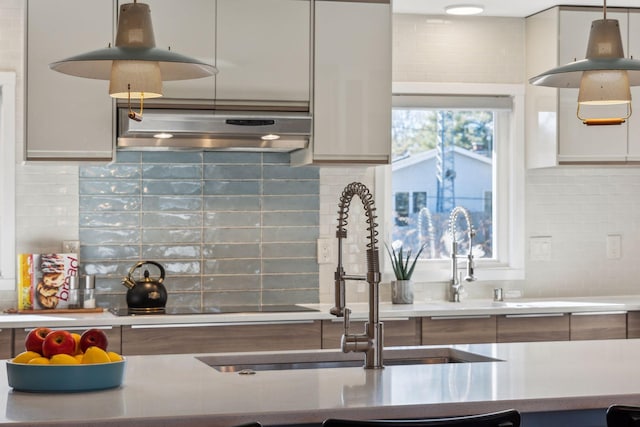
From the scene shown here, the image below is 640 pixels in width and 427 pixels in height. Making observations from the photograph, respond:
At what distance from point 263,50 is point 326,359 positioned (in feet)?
7.21

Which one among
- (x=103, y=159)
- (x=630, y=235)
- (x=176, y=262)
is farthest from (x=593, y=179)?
(x=103, y=159)

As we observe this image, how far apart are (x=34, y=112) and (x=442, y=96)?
95.2 inches

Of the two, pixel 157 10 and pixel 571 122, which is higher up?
pixel 157 10

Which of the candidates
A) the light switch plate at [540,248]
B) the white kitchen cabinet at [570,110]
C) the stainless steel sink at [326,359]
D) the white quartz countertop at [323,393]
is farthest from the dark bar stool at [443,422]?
the light switch plate at [540,248]

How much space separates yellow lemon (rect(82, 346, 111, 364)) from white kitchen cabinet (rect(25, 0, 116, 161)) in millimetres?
2295

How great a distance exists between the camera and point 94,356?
2.89 metres

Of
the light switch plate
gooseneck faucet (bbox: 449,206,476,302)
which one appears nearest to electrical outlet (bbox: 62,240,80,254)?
gooseneck faucet (bbox: 449,206,476,302)

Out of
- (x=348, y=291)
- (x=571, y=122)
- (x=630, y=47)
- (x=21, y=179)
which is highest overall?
(x=630, y=47)

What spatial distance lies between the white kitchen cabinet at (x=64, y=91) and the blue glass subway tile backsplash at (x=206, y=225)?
0.44 metres

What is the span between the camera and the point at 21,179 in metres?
5.36

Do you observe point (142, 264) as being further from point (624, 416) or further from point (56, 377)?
point (624, 416)

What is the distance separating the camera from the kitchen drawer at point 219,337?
493 centimetres

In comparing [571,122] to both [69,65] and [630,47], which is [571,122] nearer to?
[630,47]

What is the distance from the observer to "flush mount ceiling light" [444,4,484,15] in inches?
227
